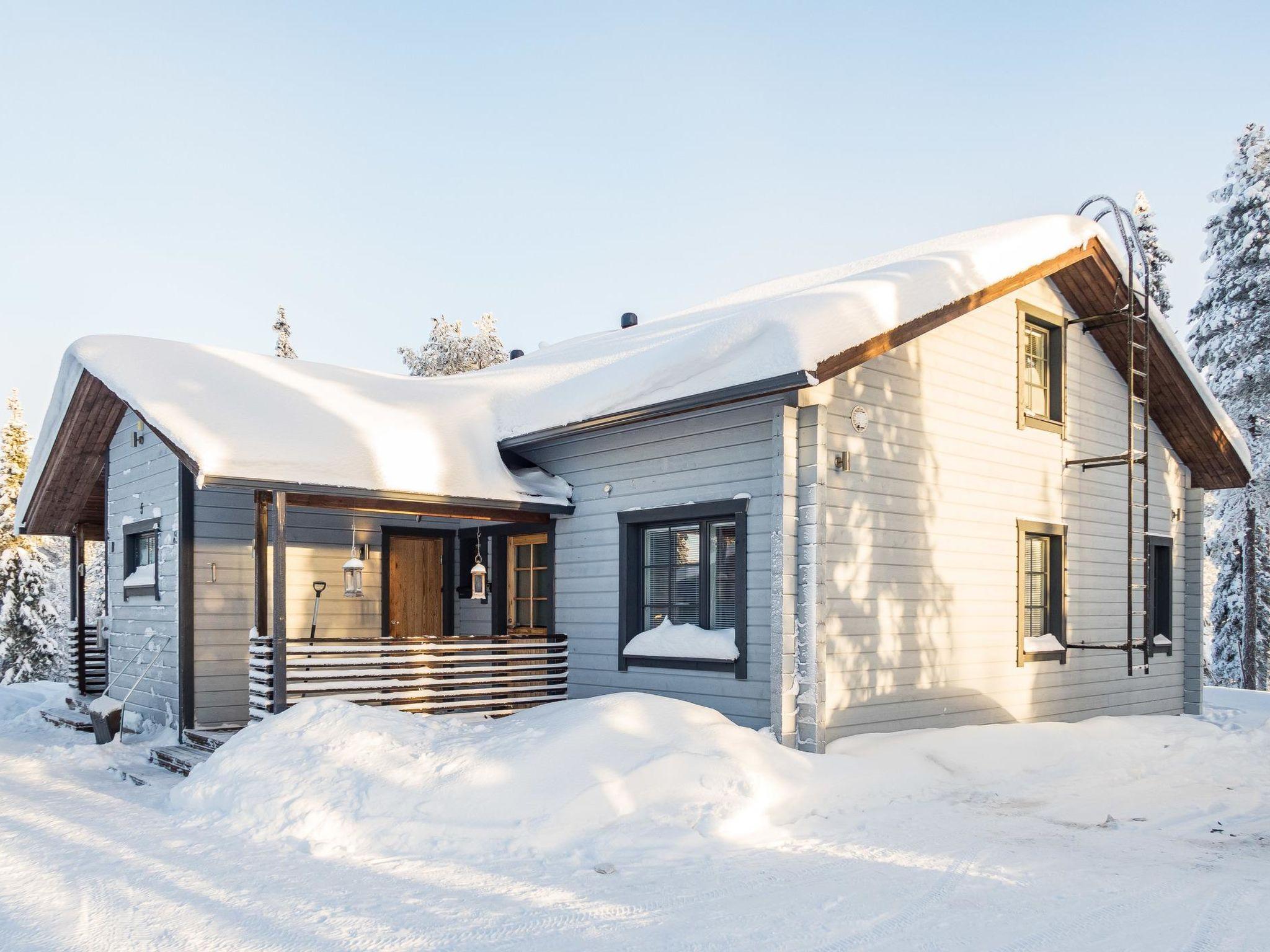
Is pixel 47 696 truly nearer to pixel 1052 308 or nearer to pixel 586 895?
pixel 586 895

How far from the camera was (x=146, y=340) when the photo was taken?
10.7 meters

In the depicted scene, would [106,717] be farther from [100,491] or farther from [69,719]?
[100,491]

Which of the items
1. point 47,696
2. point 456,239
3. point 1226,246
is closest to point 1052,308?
point 1226,246

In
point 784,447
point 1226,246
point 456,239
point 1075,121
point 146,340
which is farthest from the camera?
point 456,239

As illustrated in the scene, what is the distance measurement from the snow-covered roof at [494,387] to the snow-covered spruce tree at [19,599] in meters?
16.1

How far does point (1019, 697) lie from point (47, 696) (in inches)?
553

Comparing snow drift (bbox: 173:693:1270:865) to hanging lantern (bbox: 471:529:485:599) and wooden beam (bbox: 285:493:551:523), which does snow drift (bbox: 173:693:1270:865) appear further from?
hanging lantern (bbox: 471:529:485:599)

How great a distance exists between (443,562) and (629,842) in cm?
687

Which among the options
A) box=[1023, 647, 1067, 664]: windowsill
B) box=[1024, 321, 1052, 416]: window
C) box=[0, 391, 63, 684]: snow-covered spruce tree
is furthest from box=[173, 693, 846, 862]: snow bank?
box=[0, 391, 63, 684]: snow-covered spruce tree

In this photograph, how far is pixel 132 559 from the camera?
40.3ft

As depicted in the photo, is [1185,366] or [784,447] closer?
[784,447]

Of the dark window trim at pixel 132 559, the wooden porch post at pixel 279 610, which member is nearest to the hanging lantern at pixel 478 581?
the wooden porch post at pixel 279 610

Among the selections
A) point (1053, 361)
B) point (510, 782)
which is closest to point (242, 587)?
point (510, 782)

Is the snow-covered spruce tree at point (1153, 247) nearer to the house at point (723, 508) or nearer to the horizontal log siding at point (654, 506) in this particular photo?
the house at point (723, 508)
